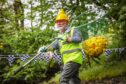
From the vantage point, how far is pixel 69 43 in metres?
7.01

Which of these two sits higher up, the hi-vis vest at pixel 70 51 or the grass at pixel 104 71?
the hi-vis vest at pixel 70 51

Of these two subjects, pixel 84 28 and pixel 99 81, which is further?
pixel 84 28

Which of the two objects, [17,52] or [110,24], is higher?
[110,24]

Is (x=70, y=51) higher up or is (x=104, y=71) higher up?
(x=70, y=51)

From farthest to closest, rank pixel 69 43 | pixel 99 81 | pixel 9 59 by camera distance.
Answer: pixel 9 59, pixel 99 81, pixel 69 43

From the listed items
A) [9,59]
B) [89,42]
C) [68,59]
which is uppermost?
[68,59]

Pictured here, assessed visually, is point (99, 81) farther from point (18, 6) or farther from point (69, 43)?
point (18, 6)

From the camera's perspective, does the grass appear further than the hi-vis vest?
Yes

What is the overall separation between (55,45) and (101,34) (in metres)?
6.90

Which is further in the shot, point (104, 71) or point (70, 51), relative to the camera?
point (104, 71)

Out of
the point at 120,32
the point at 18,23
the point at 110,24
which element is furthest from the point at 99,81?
the point at 18,23

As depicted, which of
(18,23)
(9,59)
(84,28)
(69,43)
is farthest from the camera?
(18,23)

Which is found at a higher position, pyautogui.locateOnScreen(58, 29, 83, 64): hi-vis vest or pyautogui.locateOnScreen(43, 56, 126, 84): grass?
pyautogui.locateOnScreen(58, 29, 83, 64): hi-vis vest

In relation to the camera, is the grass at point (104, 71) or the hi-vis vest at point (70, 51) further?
the grass at point (104, 71)
